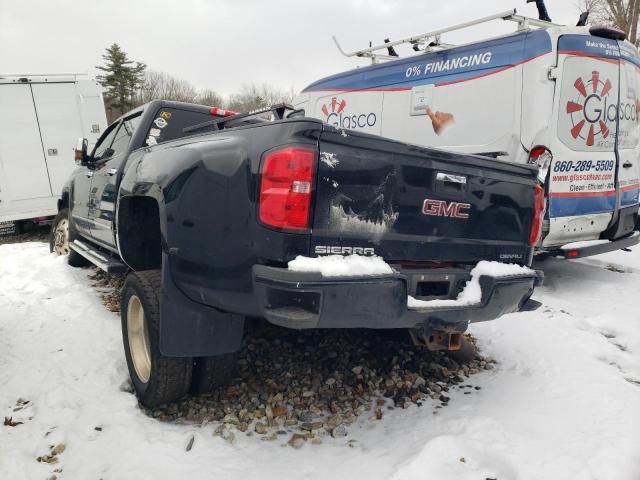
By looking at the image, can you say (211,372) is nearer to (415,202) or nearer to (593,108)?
(415,202)

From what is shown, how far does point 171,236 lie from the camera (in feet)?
8.09

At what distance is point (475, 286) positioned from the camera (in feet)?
8.40

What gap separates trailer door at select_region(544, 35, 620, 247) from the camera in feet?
15.5

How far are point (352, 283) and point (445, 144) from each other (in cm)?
405

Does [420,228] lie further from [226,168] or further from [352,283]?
[226,168]

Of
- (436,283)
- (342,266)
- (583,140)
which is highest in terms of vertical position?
(583,140)

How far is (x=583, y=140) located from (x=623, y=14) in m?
18.5

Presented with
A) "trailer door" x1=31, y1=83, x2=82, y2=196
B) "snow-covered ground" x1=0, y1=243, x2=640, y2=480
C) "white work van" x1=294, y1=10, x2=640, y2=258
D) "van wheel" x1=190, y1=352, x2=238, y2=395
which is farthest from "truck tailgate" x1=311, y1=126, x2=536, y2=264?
"trailer door" x1=31, y1=83, x2=82, y2=196

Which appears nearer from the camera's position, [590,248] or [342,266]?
[342,266]

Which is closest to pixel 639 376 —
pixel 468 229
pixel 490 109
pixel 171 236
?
pixel 468 229

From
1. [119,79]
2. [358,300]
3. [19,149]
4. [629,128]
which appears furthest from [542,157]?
[119,79]

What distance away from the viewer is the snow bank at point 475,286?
90.8 inches

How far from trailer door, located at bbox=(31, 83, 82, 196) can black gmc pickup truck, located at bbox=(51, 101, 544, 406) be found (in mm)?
7433

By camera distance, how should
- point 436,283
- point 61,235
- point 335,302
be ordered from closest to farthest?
point 335,302, point 436,283, point 61,235
